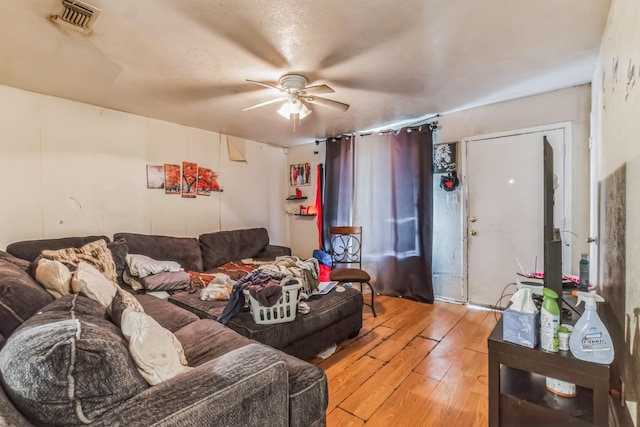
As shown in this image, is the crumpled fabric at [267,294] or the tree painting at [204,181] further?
the tree painting at [204,181]

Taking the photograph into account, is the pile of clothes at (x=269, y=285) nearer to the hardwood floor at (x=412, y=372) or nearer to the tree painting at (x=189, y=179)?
the hardwood floor at (x=412, y=372)

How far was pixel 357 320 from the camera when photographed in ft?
8.70

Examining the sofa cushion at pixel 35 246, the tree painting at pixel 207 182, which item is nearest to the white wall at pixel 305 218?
the tree painting at pixel 207 182

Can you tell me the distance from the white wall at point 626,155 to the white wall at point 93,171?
159 inches

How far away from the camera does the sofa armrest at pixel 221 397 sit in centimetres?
81

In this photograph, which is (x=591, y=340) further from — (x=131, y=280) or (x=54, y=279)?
(x=131, y=280)

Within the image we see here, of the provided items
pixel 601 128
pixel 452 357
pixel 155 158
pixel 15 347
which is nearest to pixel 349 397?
pixel 452 357

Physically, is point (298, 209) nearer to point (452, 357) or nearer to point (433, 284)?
point (433, 284)

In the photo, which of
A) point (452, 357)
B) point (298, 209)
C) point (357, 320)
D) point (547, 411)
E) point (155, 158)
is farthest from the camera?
point (298, 209)

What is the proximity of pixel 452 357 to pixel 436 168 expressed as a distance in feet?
7.14

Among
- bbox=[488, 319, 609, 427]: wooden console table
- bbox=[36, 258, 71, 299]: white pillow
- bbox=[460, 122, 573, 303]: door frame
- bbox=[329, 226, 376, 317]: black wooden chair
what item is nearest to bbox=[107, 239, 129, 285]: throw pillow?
bbox=[36, 258, 71, 299]: white pillow

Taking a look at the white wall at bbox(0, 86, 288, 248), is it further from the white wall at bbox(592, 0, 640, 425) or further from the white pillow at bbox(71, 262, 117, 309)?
the white wall at bbox(592, 0, 640, 425)

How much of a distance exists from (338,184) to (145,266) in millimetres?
2743

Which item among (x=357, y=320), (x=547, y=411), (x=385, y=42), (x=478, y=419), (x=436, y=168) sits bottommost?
(x=478, y=419)
